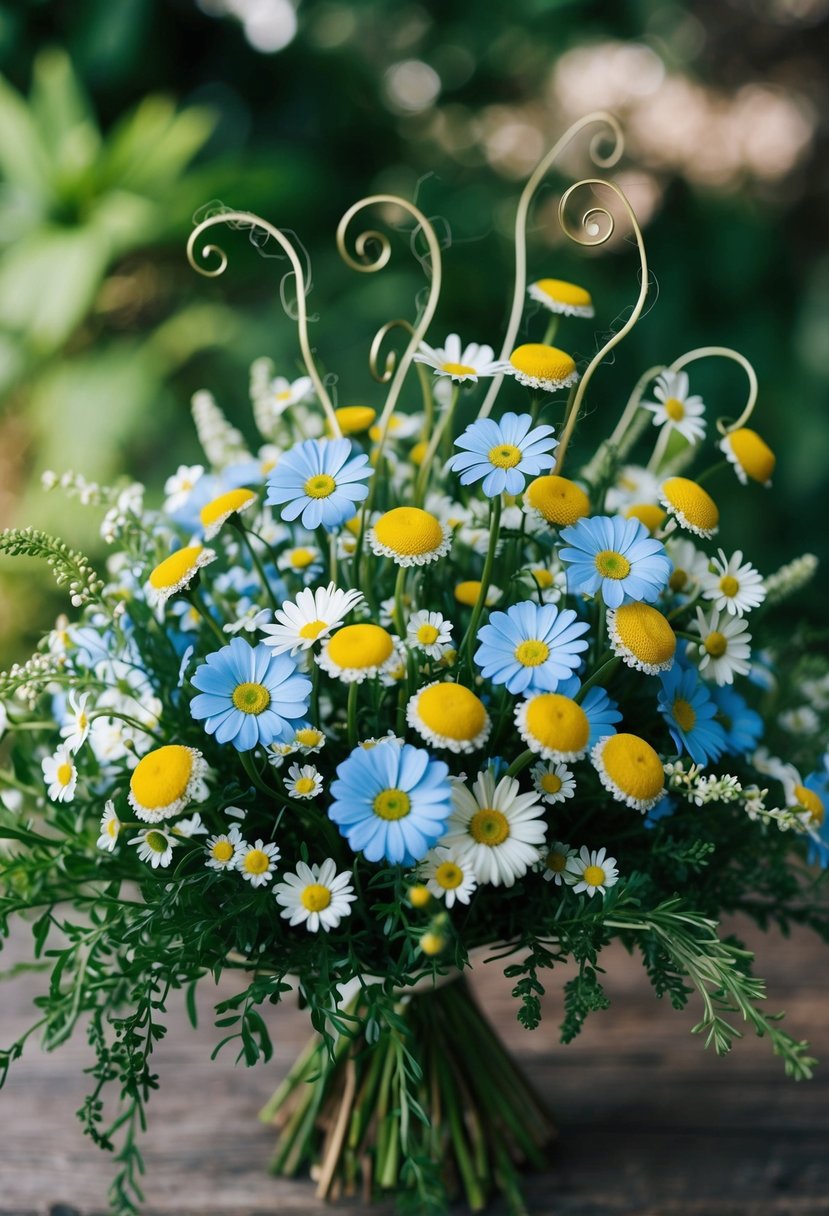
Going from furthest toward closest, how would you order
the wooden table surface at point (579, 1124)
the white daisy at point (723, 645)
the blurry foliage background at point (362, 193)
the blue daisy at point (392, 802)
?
the blurry foliage background at point (362, 193)
the wooden table surface at point (579, 1124)
the white daisy at point (723, 645)
the blue daisy at point (392, 802)

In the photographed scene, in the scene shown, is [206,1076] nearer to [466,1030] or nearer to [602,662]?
[466,1030]

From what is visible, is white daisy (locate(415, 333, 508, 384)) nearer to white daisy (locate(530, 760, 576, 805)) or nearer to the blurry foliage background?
white daisy (locate(530, 760, 576, 805))

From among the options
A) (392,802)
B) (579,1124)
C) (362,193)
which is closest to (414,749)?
(392,802)

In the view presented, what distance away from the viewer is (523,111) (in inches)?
103

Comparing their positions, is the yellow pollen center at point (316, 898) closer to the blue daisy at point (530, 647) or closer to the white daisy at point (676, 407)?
the blue daisy at point (530, 647)

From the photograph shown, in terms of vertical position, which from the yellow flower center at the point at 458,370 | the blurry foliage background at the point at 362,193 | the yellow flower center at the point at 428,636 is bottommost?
the yellow flower center at the point at 428,636

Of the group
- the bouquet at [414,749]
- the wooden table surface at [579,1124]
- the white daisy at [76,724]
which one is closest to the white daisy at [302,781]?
the bouquet at [414,749]

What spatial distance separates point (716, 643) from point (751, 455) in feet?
0.39

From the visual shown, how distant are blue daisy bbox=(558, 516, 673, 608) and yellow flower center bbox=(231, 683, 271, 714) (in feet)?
0.50

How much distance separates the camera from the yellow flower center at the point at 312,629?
0.48 meters

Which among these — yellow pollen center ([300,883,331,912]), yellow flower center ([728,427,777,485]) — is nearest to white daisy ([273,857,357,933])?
yellow pollen center ([300,883,331,912])

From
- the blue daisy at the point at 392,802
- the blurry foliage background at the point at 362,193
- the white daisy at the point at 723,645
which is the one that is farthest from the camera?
the blurry foliage background at the point at 362,193

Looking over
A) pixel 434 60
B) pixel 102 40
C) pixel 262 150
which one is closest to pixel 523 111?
pixel 434 60

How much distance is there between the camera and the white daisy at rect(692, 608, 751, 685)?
21.4 inches
